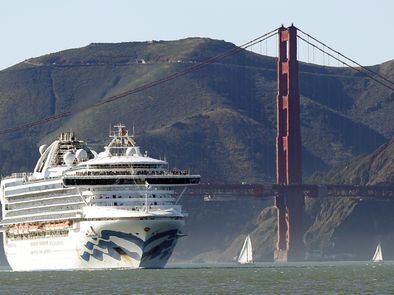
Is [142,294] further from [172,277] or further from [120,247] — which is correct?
[120,247]

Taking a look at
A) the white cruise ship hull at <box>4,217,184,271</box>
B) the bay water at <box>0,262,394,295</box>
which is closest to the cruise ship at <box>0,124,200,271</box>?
the white cruise ship hull at <box>4,217,184,271</box>

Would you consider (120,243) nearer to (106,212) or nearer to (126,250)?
(126,250)

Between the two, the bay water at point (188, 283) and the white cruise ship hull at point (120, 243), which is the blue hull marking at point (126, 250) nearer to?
the white cruise ship hull at point (120, 243)

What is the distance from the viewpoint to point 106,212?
13688cm

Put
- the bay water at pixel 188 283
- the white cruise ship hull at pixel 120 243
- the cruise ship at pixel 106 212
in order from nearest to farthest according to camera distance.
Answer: the bay water at pixel 188 283, the white cruise ship hull at pixel 120 243, the cruise ship at pixel 106 212

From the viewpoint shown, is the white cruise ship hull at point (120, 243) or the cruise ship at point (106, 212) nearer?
the white cruise ship hull at point (120, 243)

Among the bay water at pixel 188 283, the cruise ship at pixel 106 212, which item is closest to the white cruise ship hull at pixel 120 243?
the cruise ship at pixel 106 212

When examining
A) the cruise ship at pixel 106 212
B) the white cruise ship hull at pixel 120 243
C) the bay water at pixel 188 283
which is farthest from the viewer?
the cruise ship at pixel 106 212

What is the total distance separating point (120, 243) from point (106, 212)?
2979 mm

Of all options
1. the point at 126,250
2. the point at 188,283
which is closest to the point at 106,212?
the point at 126,250

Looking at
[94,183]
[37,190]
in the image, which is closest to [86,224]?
[94,183]

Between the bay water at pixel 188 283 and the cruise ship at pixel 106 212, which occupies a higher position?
the cruise ship at pixel 106 212

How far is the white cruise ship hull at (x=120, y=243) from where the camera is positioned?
135 metres

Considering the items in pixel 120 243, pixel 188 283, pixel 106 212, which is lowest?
pixel 188 283
